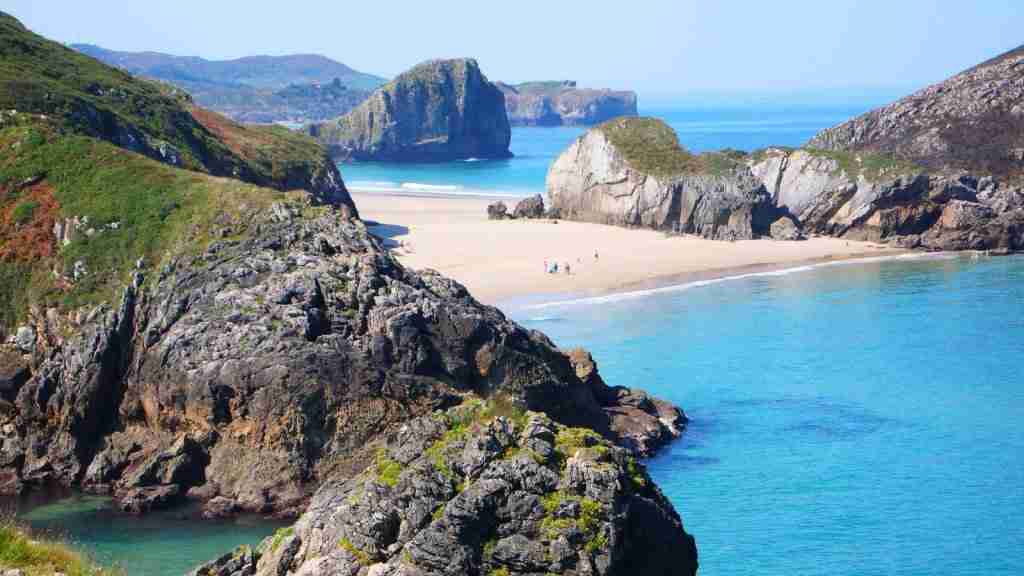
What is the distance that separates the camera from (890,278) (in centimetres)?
6134

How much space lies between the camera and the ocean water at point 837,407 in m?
28.6

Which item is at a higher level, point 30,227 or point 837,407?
point 30,227

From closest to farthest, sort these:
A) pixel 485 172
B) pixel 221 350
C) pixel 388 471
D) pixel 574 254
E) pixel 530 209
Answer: pixel 388 471 < pixel 221 350 < pixel 574 254 < pixel 530 209 < pixel 485 172

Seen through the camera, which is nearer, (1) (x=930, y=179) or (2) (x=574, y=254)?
(2) (x=574, y=254)

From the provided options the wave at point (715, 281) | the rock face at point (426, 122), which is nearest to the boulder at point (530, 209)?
the wave at point (715, 281)

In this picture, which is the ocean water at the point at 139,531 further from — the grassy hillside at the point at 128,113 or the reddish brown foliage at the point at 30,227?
the grassy hillside at the point at 128,113

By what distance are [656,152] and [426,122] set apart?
91.0 meters

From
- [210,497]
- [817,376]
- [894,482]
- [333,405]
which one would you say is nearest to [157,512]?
[210,497]

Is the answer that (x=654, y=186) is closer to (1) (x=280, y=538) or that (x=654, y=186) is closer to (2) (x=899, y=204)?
(2) (x=899, y=204)


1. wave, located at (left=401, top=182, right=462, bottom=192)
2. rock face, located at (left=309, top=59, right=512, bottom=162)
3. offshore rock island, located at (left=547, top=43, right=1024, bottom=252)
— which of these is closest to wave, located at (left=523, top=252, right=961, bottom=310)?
offshore rock island, located at (left=547, top=43, right=1024, bottom=252)

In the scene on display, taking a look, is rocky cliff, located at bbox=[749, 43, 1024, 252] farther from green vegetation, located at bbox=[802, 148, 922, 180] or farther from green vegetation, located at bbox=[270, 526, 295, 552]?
green vegetation, located at bbox=[270, 526, 295, 552]

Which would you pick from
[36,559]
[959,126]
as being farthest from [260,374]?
[959,126]

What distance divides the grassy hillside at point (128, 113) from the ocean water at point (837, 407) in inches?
765

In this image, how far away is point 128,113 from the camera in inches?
2411
